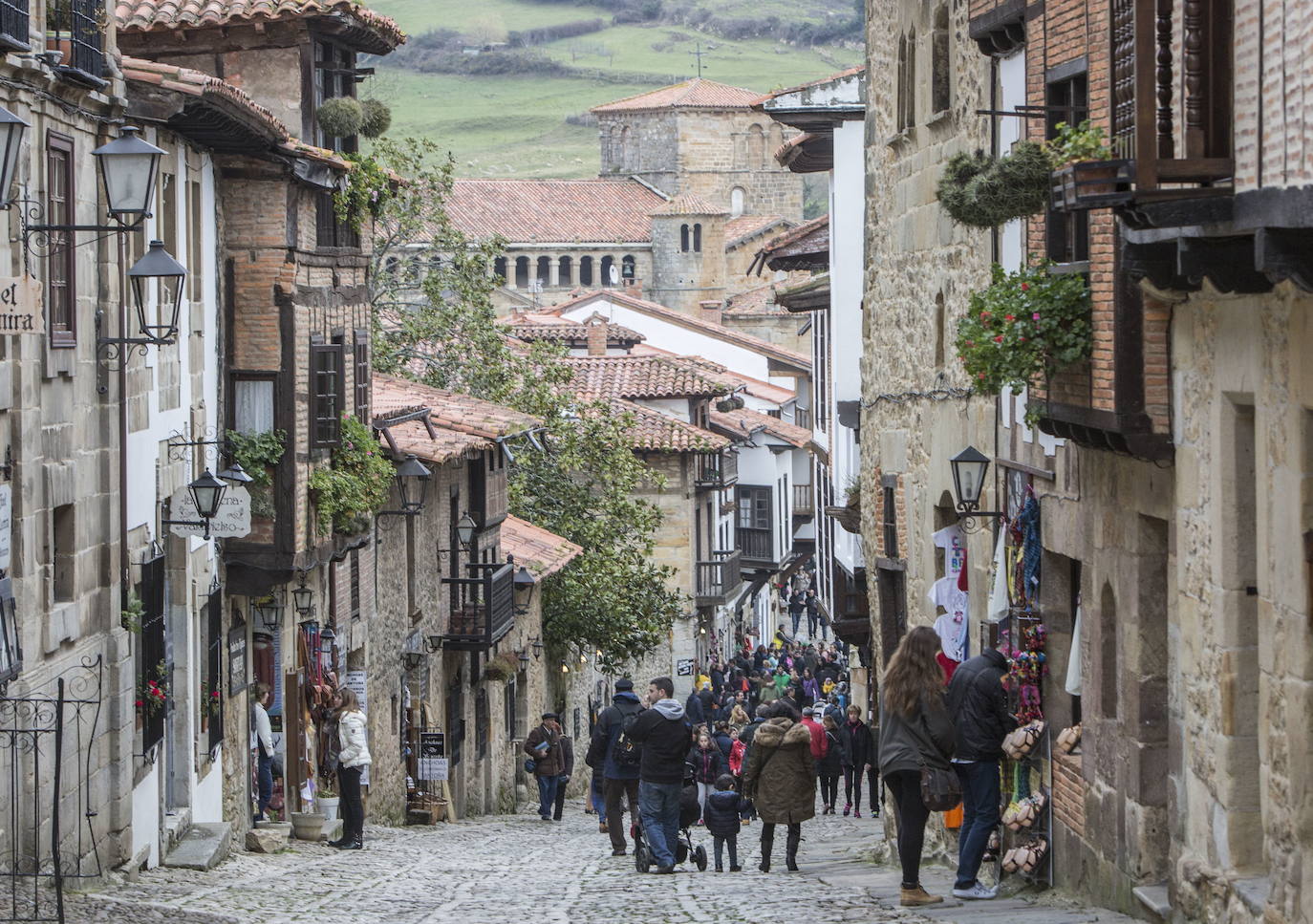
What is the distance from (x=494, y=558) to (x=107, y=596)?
18.3 m

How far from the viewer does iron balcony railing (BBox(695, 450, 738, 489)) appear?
5109 centimetres

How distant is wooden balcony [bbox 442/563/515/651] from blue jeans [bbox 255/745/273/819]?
844cm

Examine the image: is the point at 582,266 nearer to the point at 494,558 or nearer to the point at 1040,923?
the point at 494,558

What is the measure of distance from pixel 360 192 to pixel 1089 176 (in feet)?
45.3

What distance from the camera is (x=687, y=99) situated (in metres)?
133

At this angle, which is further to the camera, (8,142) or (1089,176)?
(8,142)

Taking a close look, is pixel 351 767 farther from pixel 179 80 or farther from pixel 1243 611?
pixel 1243 611

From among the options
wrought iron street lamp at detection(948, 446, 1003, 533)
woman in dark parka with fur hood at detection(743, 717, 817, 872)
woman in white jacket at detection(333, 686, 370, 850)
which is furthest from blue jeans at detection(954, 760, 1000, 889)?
woman in white jacket at detection(333, 686, 370, 850)

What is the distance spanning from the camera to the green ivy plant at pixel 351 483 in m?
20.8

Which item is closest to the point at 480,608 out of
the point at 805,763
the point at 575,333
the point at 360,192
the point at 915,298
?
the point at 360,192

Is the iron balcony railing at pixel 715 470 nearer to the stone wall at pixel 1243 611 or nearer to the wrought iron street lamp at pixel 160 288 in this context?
the wrought iron street lamp at pixel 160 288

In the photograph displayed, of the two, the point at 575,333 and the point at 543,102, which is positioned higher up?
the point at 543,102

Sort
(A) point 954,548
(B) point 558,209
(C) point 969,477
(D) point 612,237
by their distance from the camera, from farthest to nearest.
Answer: (D) point 612,237
(B) point 558,209
(A) point 954,548
(C) point 969,477

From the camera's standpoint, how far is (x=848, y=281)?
25156 mm
